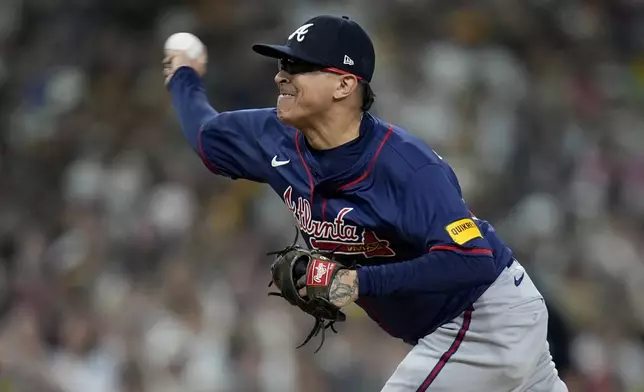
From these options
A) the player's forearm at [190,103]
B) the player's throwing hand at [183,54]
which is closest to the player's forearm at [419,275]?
the player's forearm at [190,103]

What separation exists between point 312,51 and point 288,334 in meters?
3.89

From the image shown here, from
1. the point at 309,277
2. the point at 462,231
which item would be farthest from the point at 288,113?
the point at 462,231

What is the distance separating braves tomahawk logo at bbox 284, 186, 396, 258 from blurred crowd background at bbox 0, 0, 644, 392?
2.39 m

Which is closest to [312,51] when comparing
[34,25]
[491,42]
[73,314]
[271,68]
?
[73,314]

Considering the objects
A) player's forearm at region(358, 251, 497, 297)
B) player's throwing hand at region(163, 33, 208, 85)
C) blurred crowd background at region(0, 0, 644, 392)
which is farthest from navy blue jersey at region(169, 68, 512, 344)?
blurred crowd background at region(0, 0, 644, 392)

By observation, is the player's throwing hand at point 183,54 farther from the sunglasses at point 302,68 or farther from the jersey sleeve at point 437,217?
the jersey sleeve at point 437,217

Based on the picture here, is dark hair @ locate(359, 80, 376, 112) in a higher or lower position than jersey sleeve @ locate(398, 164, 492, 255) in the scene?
higher

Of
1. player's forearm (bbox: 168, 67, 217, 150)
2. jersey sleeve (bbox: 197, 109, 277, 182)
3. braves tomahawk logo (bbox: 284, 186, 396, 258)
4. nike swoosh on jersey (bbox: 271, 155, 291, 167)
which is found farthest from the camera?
player's forearm (bbox: 168, 67, 217, 150)

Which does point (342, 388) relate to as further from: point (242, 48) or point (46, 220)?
point (242, 48)

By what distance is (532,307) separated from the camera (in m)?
4.33

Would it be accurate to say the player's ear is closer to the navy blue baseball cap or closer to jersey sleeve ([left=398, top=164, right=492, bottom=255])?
the navy blue baseball cap

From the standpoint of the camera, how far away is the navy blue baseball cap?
3.98 m

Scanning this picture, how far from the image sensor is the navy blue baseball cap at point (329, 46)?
3.98 m

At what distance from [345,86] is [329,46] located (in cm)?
16
